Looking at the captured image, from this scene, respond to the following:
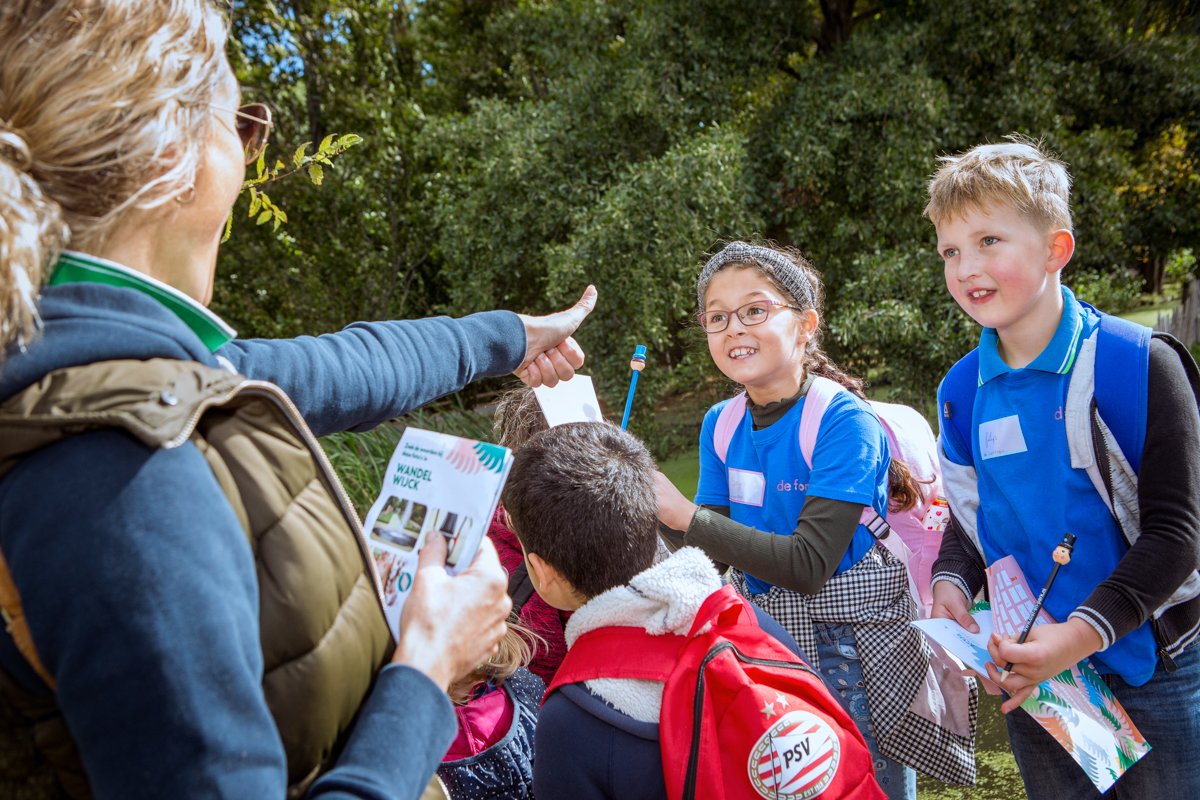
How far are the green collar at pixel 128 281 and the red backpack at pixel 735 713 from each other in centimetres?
90

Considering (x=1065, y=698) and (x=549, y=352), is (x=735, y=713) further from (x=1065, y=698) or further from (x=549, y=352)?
(x=549, y=352)

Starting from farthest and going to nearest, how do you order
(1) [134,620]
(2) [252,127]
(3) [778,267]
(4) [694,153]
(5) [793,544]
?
(4) [694,153] < (3) [778,267] < (5) [793,544] < (2) [252,127] < (1) [134,620]

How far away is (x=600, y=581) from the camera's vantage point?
1.55m

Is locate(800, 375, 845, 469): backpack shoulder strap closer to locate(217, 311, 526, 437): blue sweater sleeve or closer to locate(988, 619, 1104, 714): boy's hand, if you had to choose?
locate(988, 619, 1104, 714): boy's hand

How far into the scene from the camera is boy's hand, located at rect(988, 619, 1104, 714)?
1.50 meters

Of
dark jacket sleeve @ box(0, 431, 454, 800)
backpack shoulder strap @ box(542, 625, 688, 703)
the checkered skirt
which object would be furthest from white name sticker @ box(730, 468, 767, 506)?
dark jacket sleeve @ box(0, 431, 454, 800)

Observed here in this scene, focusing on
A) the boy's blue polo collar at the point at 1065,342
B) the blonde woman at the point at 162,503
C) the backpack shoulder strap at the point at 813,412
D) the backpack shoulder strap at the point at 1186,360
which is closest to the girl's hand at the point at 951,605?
the backpack shoulder strap at the point at 813,412

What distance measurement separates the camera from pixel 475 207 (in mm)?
6598

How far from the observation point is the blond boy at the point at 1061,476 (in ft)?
4.91

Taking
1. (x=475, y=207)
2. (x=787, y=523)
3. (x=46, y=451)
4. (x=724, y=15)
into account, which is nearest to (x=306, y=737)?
(x=46, y=451)

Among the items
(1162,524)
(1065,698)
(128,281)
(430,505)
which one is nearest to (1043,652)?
(1065,698)

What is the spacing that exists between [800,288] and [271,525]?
6.10 feet

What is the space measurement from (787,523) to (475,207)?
5.18 m

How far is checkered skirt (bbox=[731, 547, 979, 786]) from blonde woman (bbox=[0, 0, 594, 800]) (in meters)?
1.24
